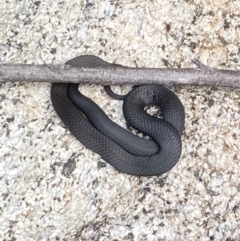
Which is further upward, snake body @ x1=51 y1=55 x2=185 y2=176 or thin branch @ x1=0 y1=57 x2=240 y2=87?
thin branch @ x1=0 y1=57 x2=240 y2=87

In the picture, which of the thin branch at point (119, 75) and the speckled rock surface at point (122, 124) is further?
the thin branch at point (119, 75)

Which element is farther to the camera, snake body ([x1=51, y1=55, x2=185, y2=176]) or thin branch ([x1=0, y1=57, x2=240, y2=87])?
thin branch ([x1=0, y1=57, x2=240, y2=87])

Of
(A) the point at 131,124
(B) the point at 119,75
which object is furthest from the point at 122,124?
(B) the point at 119,75

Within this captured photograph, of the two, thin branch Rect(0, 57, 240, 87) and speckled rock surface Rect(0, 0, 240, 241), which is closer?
speckled rock surface Rect(0, 0, 240, 241)

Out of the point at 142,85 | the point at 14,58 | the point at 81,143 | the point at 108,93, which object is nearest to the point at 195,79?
the point at 142,85

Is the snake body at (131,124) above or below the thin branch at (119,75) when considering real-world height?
below
